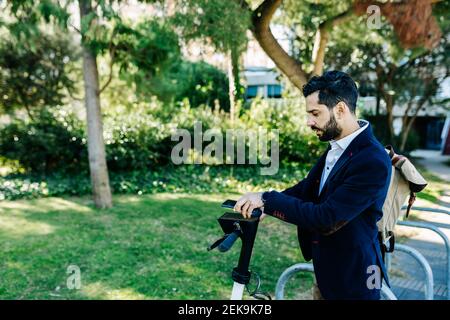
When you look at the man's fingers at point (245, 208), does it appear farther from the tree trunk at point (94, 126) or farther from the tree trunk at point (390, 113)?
the tree trunk at point (390, 113)

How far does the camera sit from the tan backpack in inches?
76.8

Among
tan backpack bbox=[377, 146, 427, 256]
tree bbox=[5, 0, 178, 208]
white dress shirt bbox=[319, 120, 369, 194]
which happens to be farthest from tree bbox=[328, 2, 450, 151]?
white dress shirt bbox=[319, 120, 369, 194]

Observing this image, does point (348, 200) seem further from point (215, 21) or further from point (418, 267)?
point (215, 21)

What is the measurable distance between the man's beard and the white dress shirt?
0.14 ft

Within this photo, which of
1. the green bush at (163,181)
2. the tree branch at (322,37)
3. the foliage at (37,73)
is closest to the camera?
the tree branch at (322,37)

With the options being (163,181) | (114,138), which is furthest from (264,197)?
(114,138)

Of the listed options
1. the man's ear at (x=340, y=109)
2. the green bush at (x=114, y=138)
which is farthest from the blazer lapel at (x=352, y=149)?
the green bush at (x=114, y=138)

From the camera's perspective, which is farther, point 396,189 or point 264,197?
point 396,189

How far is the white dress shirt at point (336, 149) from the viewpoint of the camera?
1.73 m

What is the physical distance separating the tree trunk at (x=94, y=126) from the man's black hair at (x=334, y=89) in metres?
5.84

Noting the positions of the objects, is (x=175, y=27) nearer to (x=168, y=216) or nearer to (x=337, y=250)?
(x=168, y=216)

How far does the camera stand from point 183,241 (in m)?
5.56

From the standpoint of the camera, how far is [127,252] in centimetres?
503

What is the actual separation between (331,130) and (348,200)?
332mm
